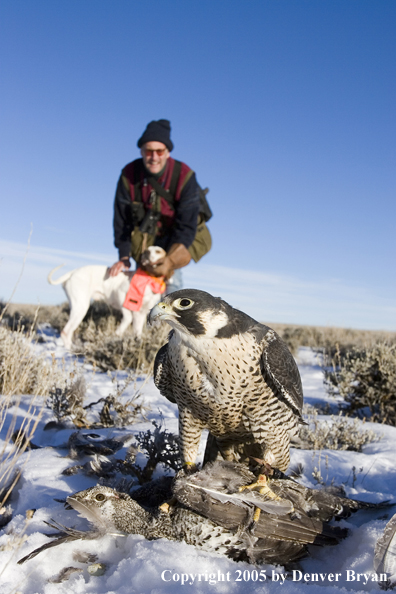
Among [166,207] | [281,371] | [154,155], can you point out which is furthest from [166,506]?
[154,155]

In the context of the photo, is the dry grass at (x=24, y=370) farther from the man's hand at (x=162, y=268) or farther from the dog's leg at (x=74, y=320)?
the dog's leg at (x=74, y=320)

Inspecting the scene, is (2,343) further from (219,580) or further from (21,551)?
(219,580)

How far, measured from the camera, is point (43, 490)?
2803mm

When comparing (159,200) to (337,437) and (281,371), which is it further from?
(281,371)

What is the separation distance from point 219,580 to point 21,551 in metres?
0.94

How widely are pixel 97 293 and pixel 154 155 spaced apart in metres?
3.38

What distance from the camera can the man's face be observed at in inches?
296

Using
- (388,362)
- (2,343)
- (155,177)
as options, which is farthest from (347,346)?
(2,343)

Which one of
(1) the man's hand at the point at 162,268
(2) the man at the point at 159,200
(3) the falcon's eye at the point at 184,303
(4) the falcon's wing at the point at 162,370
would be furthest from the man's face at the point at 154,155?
(3) the falcon's eye at the point at 184,303

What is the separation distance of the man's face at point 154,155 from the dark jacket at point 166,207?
0.41 ft

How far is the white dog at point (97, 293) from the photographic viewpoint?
29.9 ft

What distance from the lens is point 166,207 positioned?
7867 mm

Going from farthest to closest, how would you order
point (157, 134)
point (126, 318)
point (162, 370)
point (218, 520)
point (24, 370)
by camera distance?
1. point (126, 318)
2. point (157, 134)
3. point (24, 370)
4. point (162, 370)
5. point (218, 520)

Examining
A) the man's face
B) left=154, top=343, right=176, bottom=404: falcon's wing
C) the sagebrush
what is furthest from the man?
left=154, top=343, right=176, bottom=404: falcon's wing
